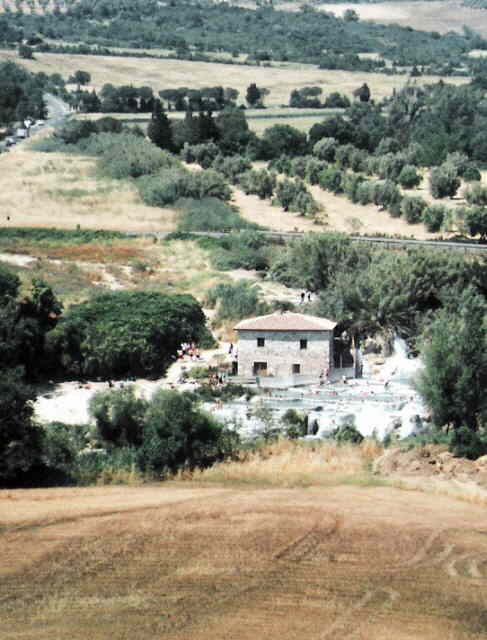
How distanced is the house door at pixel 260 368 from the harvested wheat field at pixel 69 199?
30.0 m

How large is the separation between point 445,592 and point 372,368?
67.5 feet

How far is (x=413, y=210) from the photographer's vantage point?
2867 inches

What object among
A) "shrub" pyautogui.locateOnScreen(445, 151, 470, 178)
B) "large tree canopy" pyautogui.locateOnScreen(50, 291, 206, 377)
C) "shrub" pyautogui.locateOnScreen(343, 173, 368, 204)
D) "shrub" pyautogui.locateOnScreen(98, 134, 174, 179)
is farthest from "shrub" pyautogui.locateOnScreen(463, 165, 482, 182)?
"large tree canopy" pyautogui.locateOnScreen(50, 291, 206, 377)

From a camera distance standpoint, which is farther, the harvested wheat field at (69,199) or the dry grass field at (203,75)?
the dry grass field at (203,75)

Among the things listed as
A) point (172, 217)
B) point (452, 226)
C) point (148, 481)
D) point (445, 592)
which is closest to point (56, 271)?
point (172, 217)

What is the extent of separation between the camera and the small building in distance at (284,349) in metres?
40.2

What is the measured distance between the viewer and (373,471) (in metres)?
29.4

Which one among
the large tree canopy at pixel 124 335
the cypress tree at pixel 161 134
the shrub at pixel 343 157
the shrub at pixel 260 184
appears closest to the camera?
the large tree canopy at pixel 124 335

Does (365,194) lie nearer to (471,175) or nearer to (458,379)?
(471,175)

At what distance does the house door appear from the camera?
40.2 m

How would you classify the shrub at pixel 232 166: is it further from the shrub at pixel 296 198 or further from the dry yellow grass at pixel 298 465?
the dry yellow grass at pixel 298 465

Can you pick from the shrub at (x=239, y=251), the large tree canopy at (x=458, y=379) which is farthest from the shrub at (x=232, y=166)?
the large tree canopy at (x=458, y=379)

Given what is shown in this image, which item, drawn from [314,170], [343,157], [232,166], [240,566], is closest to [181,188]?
[232,166]

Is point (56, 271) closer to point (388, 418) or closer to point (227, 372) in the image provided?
point (227, 372)
